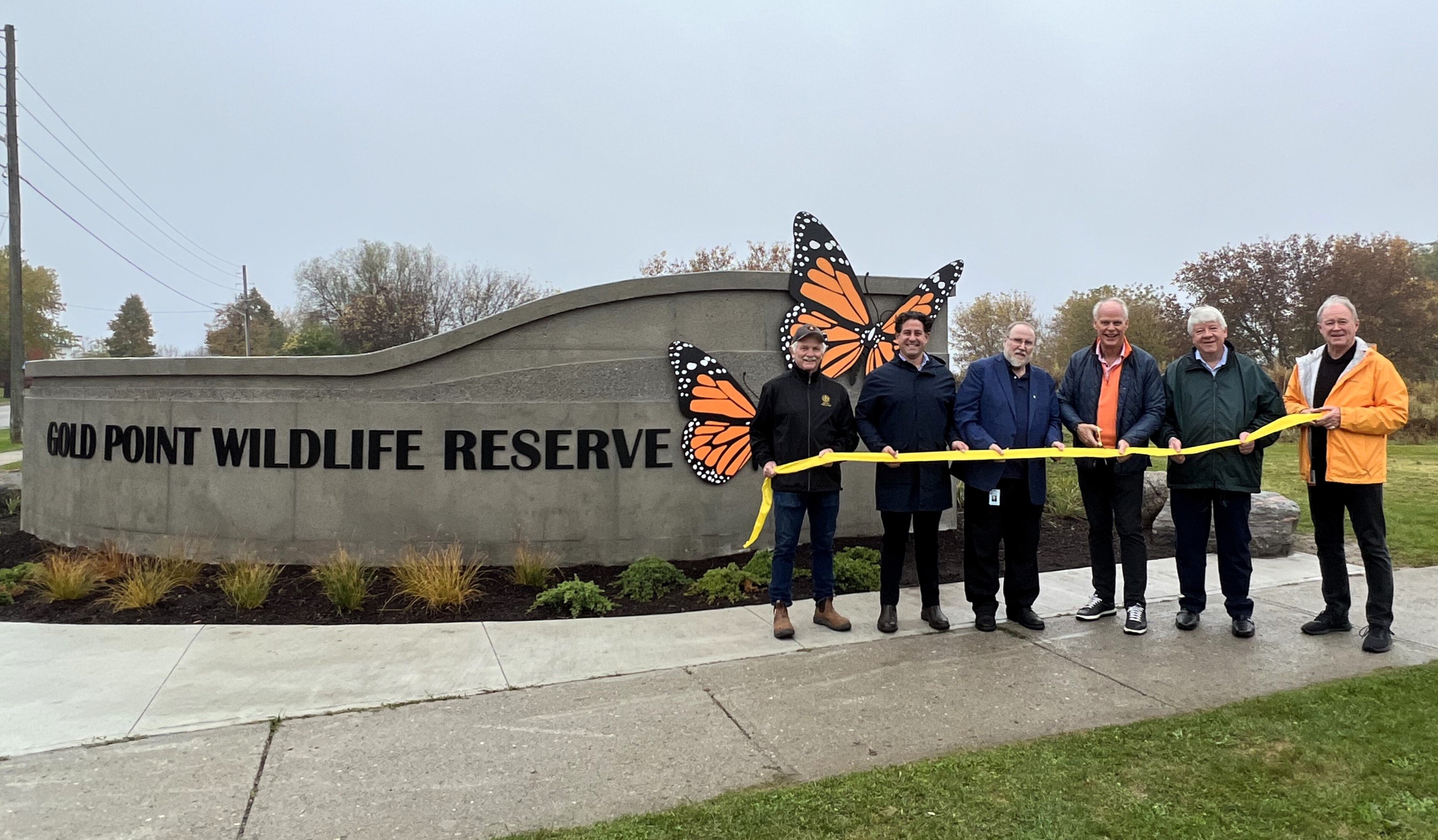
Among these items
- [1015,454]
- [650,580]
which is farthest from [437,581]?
[1015,454]

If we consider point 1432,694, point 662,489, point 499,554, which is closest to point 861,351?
point 662,489

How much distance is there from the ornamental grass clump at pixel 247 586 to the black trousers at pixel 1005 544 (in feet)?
15.4

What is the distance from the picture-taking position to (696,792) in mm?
2924

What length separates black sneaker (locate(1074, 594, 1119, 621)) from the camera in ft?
16.6

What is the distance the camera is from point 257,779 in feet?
10.1

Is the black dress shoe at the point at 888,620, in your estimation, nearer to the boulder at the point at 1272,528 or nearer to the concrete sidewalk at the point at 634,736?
the concrete sidewalk at the point at 634,736

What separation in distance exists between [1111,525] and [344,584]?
504 cm

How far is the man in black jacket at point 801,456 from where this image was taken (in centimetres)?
473

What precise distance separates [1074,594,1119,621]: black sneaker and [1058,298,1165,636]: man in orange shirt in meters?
0.02

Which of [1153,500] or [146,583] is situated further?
[1153,500]

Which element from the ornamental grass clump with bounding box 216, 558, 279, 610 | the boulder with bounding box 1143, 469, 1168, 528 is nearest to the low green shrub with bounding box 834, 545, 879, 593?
the boulder with bounding box 1143, 469, 1168, 528

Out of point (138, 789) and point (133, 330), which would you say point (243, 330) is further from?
point (138, 789)

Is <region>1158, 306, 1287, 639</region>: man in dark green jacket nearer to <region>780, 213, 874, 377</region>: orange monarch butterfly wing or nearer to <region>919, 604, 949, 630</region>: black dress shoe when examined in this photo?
<region>919, 604, 949, 630</region>: black dress shoe

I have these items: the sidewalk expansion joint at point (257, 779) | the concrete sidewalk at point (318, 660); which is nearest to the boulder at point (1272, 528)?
the concrete sidewalk at point (318, 660)
